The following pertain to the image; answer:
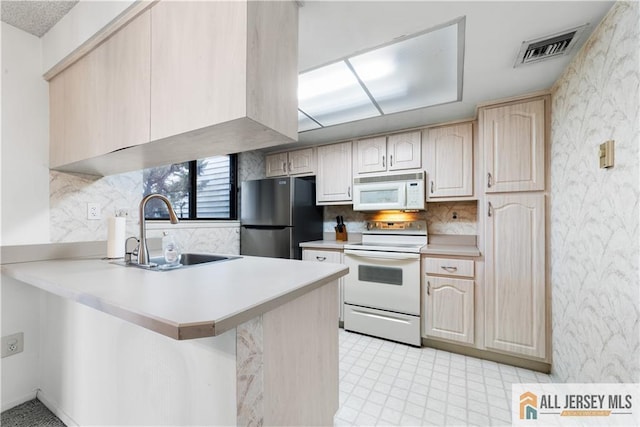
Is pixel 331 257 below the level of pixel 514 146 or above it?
below

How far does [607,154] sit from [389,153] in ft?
5.78

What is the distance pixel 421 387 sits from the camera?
1832 millimetres

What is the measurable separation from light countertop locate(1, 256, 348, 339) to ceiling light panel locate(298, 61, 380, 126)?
126 cm

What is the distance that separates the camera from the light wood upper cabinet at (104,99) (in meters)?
1.16

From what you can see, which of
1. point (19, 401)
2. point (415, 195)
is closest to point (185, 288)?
point (19, 401)

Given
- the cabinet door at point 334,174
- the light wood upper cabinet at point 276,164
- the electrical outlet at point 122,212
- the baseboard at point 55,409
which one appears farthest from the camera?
the light wood upper cabinet at point 276,164

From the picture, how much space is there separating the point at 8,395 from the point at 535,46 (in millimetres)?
3506

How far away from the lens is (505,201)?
211cm

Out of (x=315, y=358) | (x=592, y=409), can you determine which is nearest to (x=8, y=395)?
(x=315, y=358)

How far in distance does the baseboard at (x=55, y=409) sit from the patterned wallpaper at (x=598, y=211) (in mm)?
2545

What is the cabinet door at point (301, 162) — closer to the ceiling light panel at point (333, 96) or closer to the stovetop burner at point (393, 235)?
the ceiling light panel at point (333, 96)

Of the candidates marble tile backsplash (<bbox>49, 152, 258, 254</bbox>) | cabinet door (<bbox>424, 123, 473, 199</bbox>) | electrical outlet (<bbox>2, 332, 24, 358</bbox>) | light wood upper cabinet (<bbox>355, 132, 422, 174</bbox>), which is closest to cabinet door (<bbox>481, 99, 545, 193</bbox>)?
cabinet door (<bbox>424, 123, 473, 199</bbox>)

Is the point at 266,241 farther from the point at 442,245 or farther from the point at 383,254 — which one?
the point at 442,245

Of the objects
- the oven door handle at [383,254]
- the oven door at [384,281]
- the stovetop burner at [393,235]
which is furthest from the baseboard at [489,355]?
the stovetop burner at [393,235]
